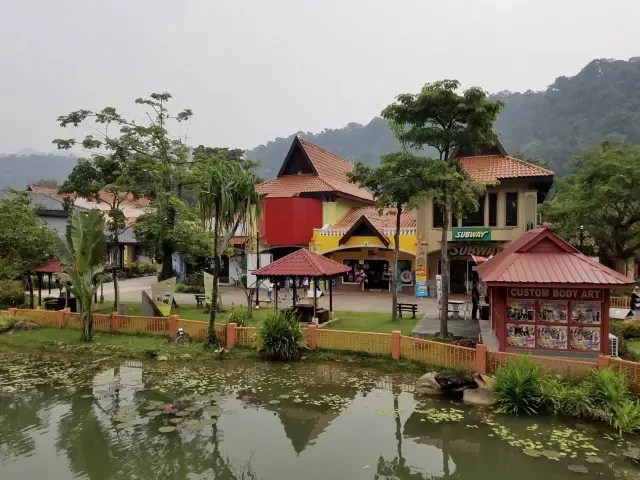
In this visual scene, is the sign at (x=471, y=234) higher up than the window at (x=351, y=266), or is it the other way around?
the sign at (x=471, y=234)

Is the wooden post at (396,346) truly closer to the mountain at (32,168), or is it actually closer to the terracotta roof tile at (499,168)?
the terracotta roof tile at (499,168)

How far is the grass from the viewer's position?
59.0 feet

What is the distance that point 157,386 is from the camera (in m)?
12.8

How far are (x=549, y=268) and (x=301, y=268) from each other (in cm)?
855

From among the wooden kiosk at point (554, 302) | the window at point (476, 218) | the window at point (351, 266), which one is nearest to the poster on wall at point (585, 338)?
the wooden kiosk at point (554, 302)

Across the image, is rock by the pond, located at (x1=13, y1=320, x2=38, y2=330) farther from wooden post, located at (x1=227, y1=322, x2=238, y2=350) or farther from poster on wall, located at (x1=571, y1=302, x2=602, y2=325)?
poster on wall, located at (x1=571, y1=302, x2=602, y2=325)

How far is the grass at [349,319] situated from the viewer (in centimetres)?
1797

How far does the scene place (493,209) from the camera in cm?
2598

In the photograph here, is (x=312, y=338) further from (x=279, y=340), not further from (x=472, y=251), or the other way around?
(x=472, y=251)

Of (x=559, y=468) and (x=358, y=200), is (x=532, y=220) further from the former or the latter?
(x=559, y=468)

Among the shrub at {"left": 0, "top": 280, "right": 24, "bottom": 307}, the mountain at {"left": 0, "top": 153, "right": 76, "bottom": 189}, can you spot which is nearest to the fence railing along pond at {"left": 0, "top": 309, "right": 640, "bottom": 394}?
the shrub at {"left": 0, "top": 280, "right": 24, "bottom": 307}

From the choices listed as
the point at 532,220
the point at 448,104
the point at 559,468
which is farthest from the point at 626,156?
the point at 559,468

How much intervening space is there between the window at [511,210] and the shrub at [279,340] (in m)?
15.4

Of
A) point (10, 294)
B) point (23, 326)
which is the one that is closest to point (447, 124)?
point (23, 326)
